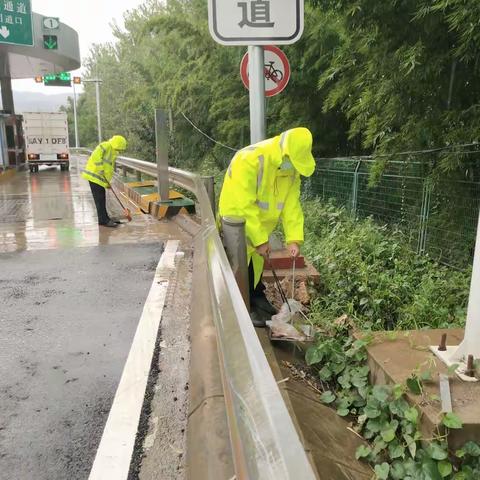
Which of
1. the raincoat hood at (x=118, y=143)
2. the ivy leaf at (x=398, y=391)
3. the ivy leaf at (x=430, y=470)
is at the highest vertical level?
the raincoat hood at (x=118, y=143)

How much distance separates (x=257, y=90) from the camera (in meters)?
5.05

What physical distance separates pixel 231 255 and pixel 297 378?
902mm

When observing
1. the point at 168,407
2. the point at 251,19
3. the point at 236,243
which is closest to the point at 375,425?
the point at 168,407

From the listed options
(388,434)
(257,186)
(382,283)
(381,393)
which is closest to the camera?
(388,434)

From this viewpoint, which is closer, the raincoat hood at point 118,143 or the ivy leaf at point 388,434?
the ivy leaf at point 388,434

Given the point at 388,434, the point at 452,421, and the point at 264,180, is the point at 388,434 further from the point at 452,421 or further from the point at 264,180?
the point at 264,180

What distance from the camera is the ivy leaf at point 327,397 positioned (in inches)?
118

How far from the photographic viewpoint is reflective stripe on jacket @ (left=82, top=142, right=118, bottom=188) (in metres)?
8.56

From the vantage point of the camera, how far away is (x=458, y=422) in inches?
88.8

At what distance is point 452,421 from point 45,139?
27474 millimetres

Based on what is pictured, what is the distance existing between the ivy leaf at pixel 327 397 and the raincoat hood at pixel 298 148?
143 cm

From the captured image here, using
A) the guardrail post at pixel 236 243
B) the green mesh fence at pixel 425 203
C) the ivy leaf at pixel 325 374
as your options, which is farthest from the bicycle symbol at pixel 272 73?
the ivy leaf at pixel 325 374

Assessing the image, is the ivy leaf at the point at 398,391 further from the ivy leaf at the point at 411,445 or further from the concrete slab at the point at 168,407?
the concrete slab at the point at 168,407

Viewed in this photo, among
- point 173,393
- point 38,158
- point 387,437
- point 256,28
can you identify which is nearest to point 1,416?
point 173,393
